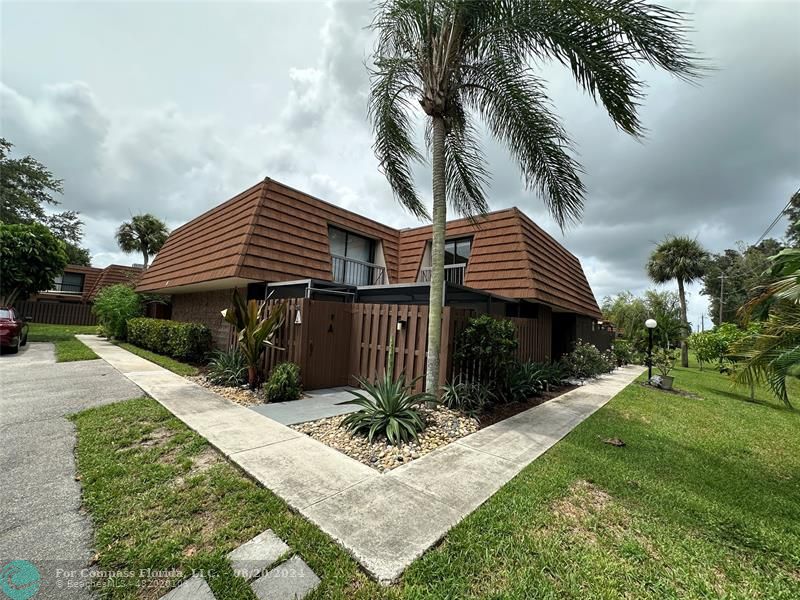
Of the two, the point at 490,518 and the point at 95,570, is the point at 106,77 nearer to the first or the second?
the point at 95,570

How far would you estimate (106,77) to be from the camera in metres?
7.74

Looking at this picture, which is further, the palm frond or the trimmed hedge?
the trimmed hedge

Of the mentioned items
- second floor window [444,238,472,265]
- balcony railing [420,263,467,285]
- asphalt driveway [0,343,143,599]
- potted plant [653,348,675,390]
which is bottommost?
asphalt driveway [0,343,143,599]

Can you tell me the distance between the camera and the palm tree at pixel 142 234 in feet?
89.9

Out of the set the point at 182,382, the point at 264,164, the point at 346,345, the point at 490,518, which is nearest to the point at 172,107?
the point at 264,164

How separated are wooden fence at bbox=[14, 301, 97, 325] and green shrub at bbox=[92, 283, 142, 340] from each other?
11.7 meters

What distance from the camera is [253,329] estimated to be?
7.07m

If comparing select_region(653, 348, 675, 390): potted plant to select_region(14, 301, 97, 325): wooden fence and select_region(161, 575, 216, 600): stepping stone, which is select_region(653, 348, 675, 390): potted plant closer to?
select_region(161, 575, 216, 600): stepping stone

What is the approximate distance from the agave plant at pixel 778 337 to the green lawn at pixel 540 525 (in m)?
1.28

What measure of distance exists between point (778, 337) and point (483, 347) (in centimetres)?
384

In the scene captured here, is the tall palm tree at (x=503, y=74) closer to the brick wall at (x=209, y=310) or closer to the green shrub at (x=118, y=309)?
the brick wall at (x=209, y=310)

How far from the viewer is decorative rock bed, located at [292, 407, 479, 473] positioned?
13.0 feet

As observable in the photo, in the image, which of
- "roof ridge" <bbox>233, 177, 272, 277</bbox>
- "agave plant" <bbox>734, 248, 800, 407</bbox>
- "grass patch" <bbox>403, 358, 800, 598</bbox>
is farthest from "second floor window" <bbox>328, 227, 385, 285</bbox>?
"agave plant" <bbox>734, 248, 800, 407</bbox>

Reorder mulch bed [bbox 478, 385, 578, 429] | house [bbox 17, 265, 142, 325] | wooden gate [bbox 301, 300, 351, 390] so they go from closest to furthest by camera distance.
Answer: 1. mulch bed [bbox 478, 385, 578, 429]
2. wooden gate [bbox 301, 300, 351, 390]
3. house [bbox 17, 265, 142, 325]
